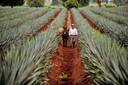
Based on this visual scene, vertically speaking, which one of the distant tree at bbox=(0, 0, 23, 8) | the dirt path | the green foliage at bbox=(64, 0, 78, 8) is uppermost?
the dirt path

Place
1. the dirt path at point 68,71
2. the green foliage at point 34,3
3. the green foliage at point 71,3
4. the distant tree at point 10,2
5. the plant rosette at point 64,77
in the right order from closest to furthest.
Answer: the dirt path at point 68,71
the plant rosette at point 64,77
the distant tree at point 10,2
the green foliage at point 34,3
the green foliage at point 71,3

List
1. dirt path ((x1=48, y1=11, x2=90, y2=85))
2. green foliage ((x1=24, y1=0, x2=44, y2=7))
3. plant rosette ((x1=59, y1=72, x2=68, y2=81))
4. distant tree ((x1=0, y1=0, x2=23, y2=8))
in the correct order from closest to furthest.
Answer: dirt path ((x1=48, y1=11, x2=90, y2=85)) < plant rosette ((x1=59, y1=72, x2=68, y2=81)) < distant tree ((x1=0, y1=0, x2=23, y2=8)) < green foliage ((x1=24, y1=0, x2=44, y2=7))

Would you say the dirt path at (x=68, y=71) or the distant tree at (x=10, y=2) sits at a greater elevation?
the dirt path at (x=68, y=71)

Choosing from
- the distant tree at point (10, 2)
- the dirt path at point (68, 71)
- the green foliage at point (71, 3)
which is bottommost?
the green foliage at point (71, 3)

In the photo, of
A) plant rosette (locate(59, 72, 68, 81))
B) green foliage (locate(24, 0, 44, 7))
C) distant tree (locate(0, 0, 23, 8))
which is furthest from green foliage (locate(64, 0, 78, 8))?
plant rosette (locate(59, 72, 68, 81))

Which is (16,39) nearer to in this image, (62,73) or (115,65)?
(62,73)

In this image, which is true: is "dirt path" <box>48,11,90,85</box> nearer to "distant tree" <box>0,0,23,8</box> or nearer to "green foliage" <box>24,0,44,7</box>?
Answer: "distant tree" <box>0,0,23,8</box>

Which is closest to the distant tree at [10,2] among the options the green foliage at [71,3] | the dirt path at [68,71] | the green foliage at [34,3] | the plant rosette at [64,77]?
the green foliage at [34,3]

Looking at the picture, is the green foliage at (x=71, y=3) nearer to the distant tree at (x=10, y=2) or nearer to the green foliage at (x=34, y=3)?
the green foliage at (x=34, y=3)

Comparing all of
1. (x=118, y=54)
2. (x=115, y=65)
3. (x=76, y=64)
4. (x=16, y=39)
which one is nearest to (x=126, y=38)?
(x=76, y=64)

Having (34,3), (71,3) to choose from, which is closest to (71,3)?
(71,3)

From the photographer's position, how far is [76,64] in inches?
427

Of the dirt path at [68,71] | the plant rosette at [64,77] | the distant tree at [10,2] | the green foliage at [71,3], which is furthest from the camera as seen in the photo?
the green foliage at [71,3]

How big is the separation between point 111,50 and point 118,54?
924 millimetres
